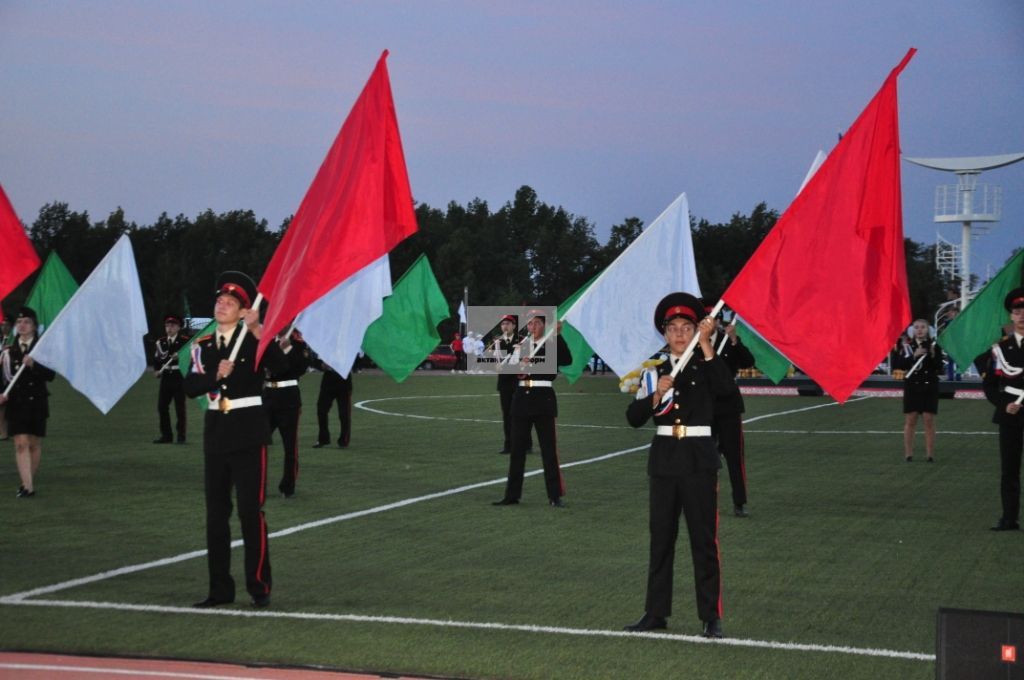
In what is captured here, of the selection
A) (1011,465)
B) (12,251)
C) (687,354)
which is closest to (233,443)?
(687,354)

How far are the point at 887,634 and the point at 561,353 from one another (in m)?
7.57

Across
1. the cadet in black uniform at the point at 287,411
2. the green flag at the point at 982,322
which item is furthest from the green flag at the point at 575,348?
the green flag at the point at 982,322

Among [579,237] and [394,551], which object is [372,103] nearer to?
[394,551]

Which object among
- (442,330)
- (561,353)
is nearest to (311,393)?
(561,353)

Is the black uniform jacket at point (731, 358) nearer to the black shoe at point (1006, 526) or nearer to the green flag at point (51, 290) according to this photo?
the black shoe at point (1006, 526)

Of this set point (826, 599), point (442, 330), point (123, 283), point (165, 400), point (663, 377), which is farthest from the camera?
point (442, 330)

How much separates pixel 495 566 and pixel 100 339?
595cm

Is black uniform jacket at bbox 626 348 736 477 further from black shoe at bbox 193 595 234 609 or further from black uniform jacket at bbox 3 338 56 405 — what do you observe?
black uniform jacket at bbox 3 338 56 405

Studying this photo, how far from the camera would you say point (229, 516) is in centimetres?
884

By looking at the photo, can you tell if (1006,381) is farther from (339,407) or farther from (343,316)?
(339,407)

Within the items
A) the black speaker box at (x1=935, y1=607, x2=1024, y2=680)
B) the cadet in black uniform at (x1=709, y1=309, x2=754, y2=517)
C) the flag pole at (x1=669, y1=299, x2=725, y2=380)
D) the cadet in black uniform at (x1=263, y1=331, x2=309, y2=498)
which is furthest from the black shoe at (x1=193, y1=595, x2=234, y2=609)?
the cadet in black uniform at (x1=709, y1=309, x2=754, y2=517)

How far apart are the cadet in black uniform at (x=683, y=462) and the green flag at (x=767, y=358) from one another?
26.0 ft

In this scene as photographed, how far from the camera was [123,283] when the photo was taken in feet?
47.8

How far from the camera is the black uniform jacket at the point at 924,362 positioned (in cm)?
2005
